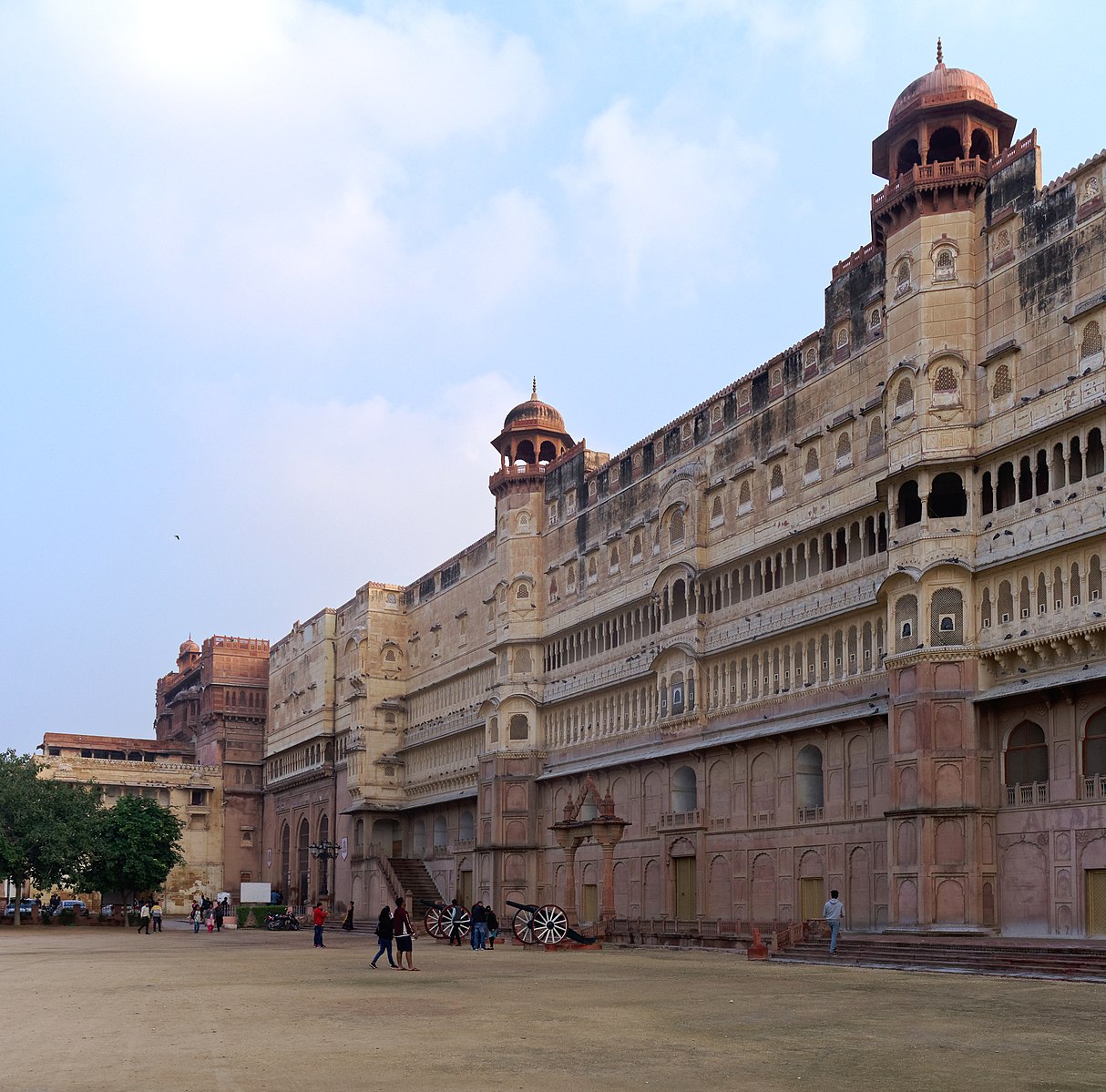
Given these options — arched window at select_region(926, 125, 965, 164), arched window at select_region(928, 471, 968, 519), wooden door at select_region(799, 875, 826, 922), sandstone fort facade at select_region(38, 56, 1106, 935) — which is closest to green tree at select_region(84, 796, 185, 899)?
sandstone fort facade at select_region(38, 56, 1106, 935)

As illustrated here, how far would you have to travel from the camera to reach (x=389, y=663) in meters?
70.1

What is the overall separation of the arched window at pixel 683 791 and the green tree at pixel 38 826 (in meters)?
34.2

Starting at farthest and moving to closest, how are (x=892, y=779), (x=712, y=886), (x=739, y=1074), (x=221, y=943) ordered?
(x=221, y=943) < (x=712, y=886) < (x=892, y=779) < (x=739, y=1074)

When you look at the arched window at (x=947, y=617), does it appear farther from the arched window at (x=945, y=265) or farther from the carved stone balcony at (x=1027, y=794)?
the arched window at (x=945, y=265)

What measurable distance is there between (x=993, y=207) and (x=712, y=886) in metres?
20.7

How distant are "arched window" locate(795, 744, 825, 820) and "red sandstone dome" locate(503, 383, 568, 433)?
2171 cm

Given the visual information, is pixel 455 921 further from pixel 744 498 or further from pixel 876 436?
pixel 876 436

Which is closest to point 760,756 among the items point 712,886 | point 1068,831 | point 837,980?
point 712,886

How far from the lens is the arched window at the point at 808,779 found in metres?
38.7

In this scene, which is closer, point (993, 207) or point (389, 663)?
point (993, 207)

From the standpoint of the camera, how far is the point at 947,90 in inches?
1410

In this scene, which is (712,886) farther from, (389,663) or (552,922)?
(389,663)

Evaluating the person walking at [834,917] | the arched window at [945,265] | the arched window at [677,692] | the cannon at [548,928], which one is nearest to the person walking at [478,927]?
the cannon at [548,928]

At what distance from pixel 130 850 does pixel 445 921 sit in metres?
28.9
